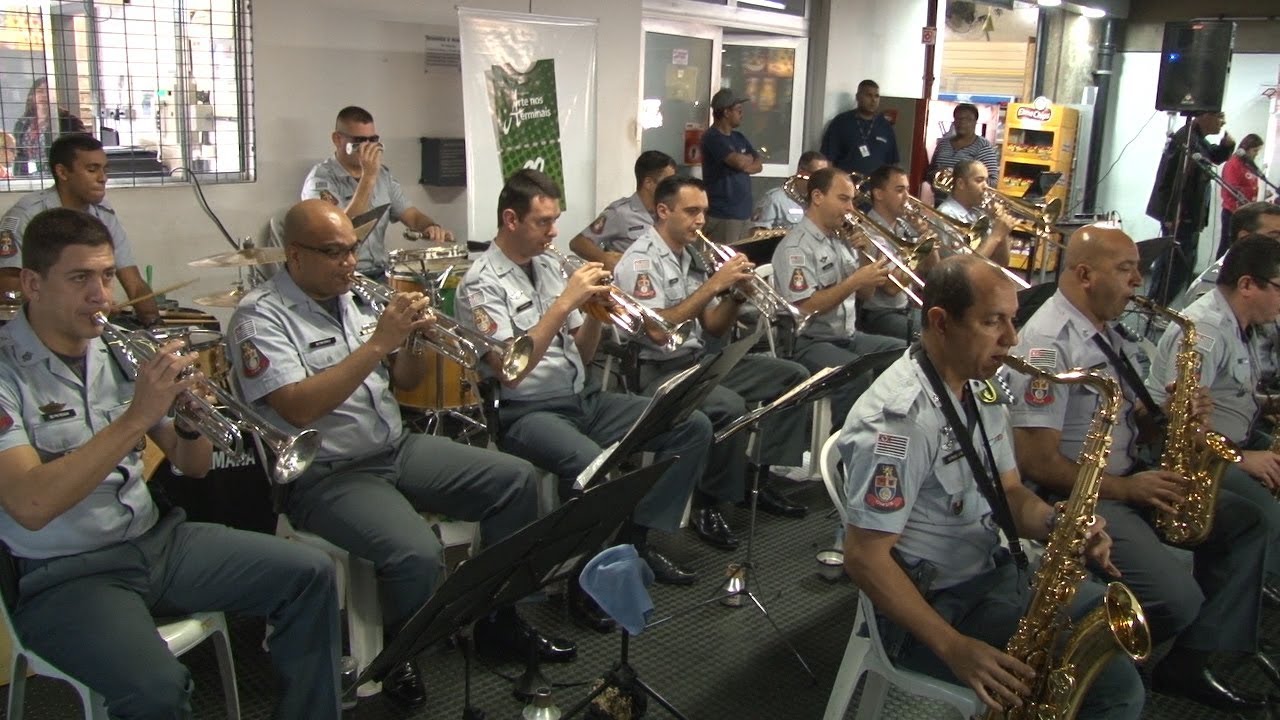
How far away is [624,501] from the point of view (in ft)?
7.76

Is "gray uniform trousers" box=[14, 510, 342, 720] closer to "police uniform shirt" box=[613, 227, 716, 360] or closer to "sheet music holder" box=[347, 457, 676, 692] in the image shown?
"sheet music holder" box=[347, 457, 676, 692]

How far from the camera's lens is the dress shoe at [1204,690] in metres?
3.22

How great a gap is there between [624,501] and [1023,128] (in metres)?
10.1

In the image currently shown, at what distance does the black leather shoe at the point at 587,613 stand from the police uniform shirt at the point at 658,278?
110cm

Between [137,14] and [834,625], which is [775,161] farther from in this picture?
[834,625]

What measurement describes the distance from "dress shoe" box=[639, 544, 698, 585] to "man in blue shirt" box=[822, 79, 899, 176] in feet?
18.6

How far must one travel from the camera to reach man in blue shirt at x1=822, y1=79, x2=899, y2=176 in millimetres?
8914

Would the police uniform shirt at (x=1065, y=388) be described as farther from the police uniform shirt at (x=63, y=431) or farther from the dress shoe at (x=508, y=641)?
the police uniform shirt at (x=63, y=431)

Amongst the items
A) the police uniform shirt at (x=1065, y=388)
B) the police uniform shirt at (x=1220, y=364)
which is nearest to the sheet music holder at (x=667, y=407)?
the police uniform shirt at (x=1065, y=388)

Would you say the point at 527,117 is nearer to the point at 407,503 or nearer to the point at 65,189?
the point at 65,189

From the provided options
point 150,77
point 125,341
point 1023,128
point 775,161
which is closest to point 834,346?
point 125,341

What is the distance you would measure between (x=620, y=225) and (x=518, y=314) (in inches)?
81.7

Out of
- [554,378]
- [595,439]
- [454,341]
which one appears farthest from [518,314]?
[454,341]

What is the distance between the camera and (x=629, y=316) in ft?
12.9
